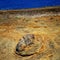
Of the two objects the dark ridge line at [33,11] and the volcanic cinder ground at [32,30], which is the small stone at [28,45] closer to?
the volcanic cinder ground at [32,30]

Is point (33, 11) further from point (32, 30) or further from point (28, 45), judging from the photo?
point (28, 45)

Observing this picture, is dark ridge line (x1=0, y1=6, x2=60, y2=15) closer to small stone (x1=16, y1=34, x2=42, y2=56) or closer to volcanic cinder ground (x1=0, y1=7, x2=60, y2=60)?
volcanic cinder ground (x1=0, y1=7, x2=60, y2=60)

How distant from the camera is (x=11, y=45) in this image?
1.28 metres

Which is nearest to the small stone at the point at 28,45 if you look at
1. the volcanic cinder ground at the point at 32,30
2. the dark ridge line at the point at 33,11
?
the volcanic cinder ground at the point at 32,30

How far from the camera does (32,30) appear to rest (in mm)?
1401

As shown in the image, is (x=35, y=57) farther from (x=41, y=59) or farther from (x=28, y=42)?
(x=28, y=42)

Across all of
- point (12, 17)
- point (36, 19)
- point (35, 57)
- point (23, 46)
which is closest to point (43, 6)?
point (36, 19)

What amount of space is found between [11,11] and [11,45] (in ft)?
1.66

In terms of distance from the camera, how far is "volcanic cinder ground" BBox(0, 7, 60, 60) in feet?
3.76

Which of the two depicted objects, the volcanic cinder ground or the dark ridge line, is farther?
the dark ridge line

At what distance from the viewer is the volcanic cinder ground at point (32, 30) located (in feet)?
3.76

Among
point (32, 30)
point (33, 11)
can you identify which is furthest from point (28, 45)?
point (33, 11)

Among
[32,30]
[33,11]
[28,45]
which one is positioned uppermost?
[33,11]

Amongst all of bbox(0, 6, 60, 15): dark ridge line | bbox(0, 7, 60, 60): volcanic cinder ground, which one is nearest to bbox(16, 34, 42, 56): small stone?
bbox(0, 7, 60, 60): volcanic cinder ground
